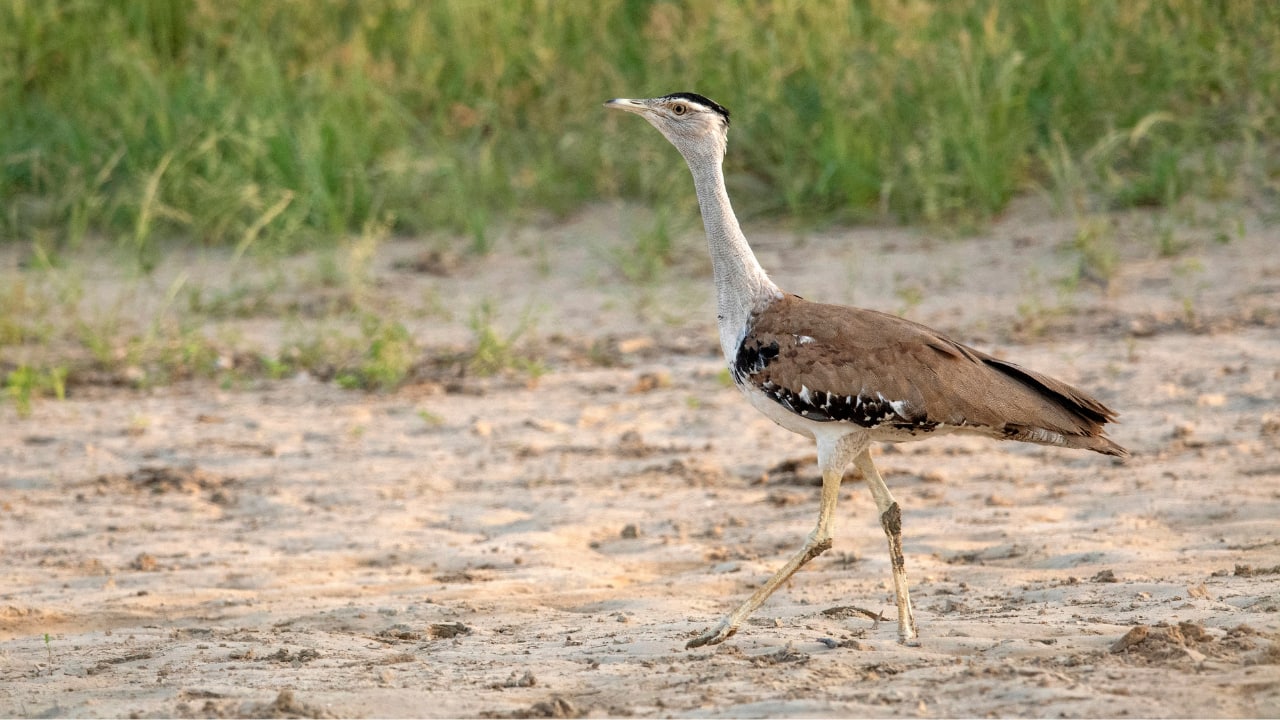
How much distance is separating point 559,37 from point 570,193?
1182 mm

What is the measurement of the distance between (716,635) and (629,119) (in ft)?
18.3

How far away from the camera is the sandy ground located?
3.46 meters

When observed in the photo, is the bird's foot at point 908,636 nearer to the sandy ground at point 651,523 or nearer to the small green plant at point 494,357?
the sandy ground at point 651,523

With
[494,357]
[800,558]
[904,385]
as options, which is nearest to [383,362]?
[494,357]

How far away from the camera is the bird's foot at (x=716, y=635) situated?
378cm

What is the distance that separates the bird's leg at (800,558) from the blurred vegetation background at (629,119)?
14.6 ft

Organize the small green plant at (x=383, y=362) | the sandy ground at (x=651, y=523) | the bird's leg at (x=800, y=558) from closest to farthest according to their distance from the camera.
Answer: the sandy ground at (x=651, y=523), the bird's leg at (x=800, y=558), the small green plant at (x=383, y=362)

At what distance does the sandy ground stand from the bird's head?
47.6 inches

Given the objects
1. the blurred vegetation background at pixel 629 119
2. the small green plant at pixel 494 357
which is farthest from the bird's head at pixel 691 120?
the blurred vegetation background at pixel 629 119

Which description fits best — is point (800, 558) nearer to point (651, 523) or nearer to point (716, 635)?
point (716, 635)

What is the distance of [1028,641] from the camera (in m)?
3.61

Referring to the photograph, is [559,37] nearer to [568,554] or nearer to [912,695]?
[568,554]

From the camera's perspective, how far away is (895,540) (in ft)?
12.9

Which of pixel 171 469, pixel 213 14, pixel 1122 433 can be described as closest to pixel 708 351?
pixel 1122 433
